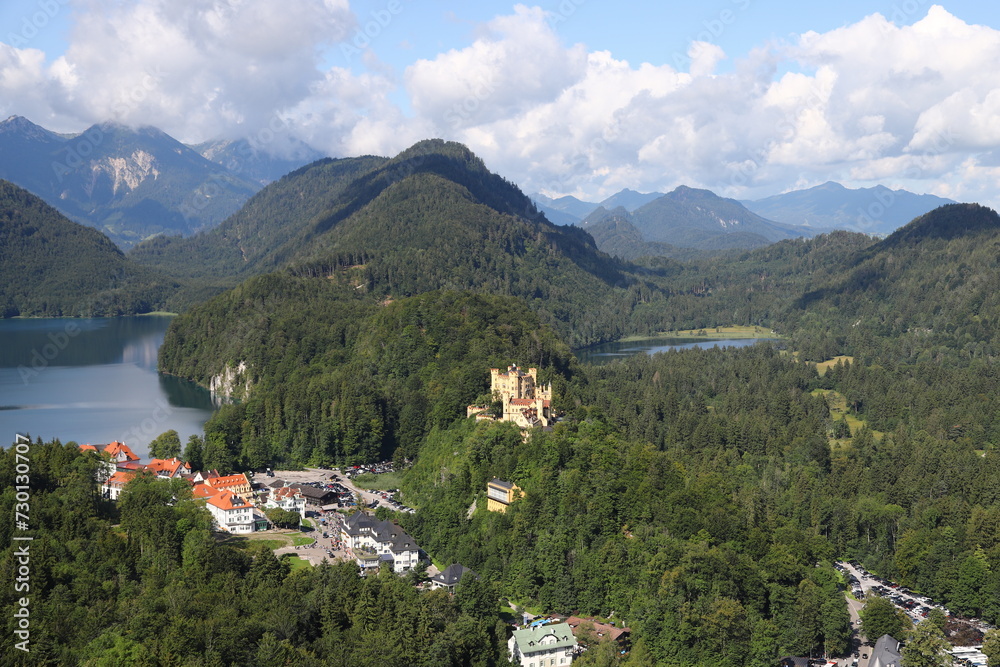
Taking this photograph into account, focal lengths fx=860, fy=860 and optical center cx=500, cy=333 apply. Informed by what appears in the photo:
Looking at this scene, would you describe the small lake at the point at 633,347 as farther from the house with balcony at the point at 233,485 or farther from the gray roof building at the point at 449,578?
the gray roof building at the point at 449,578

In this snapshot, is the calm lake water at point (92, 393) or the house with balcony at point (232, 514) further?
the calm lake water at point (92, 393)

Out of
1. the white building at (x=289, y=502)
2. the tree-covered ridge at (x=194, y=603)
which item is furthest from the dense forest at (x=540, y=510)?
the white building at (x=289, y=502)

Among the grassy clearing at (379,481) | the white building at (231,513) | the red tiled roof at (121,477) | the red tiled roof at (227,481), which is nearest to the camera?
the white building at (231,513)

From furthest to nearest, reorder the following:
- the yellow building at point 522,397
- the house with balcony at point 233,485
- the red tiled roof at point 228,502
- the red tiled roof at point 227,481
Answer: the yellow building at point 522,397
the red tiled roof at point 227,481
the house with balcony at point 233,485
the red tiled roof at point 228,502

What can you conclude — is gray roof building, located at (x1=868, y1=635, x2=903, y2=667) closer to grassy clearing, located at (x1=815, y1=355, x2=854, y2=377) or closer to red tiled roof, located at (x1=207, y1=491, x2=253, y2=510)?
red tiled roof, located at (x1=207, y1=491, x2=253, y2=510)

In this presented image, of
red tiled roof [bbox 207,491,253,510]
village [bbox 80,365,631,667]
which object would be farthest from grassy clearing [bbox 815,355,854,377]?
red tiled roof [bbox 207,491,253,510]

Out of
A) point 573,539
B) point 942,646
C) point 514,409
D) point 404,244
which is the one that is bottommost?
point 942,646

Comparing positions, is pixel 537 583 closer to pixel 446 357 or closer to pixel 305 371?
pixel 446 357

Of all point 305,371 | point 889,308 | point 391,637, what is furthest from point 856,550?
point 889,308
